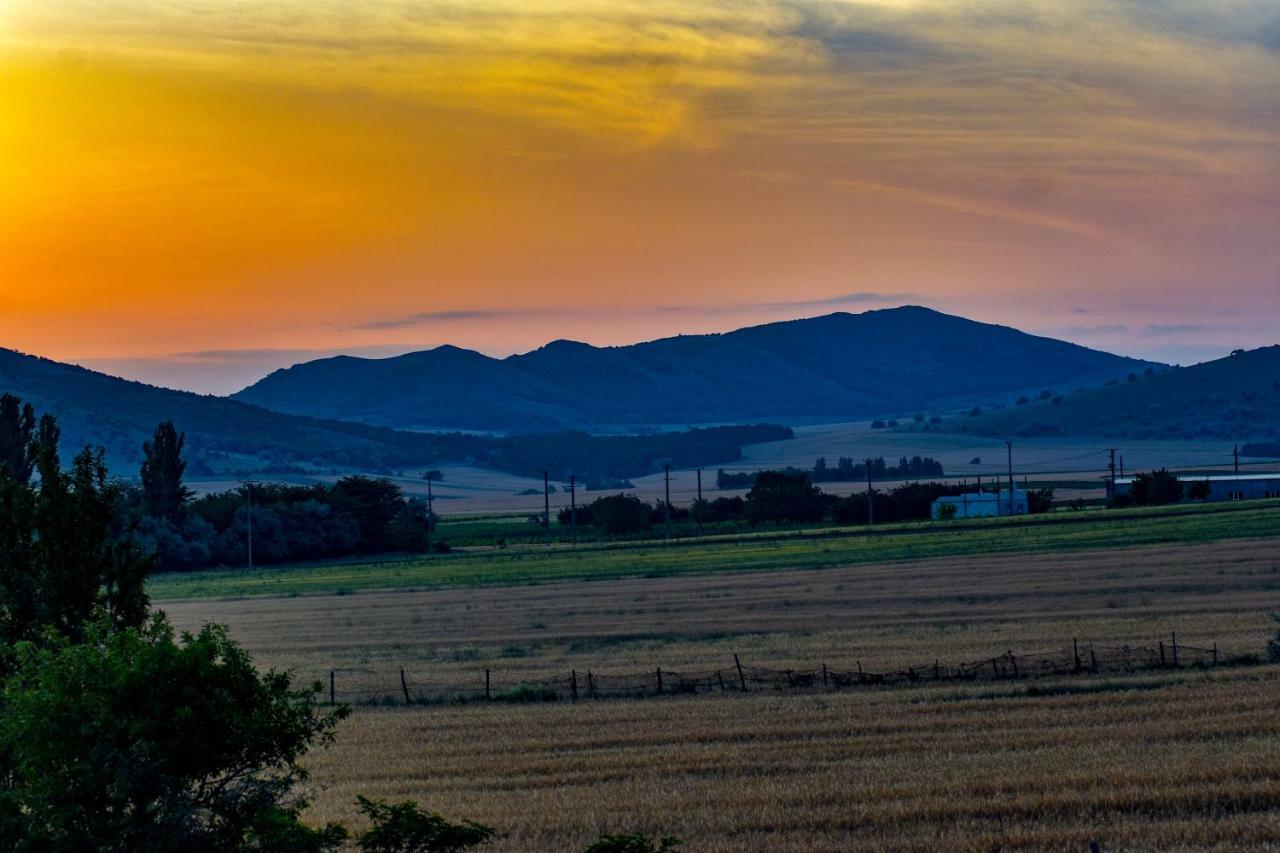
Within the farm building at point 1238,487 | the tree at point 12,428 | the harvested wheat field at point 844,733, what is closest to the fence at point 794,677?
the harvested wheat field at point 844,733

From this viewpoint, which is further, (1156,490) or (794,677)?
(1156,490)

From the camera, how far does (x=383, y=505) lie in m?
119

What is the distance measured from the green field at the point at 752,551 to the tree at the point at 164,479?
9419 mm

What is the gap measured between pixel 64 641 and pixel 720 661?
25.7m

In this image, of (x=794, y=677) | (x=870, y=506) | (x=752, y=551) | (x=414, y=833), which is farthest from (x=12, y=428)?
(x=414, y=833)

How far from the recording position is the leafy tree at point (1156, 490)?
399 feet

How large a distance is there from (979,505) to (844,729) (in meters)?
103

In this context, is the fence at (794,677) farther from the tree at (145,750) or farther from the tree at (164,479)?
the tree at (164,479)

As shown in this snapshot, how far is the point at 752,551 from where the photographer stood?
8975cm

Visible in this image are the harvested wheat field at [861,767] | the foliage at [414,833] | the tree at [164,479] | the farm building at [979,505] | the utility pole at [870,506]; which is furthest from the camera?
the farm building at [979,505]

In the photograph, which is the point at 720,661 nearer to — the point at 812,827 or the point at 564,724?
the point at 564,724

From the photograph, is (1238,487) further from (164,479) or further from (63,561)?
(63,561)

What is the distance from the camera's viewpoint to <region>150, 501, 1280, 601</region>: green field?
7788 cm

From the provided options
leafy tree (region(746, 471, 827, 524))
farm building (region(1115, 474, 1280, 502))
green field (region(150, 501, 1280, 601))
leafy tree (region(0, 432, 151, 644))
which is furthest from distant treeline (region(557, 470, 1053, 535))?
leafy tree (region(0, 432, 151, 644))
